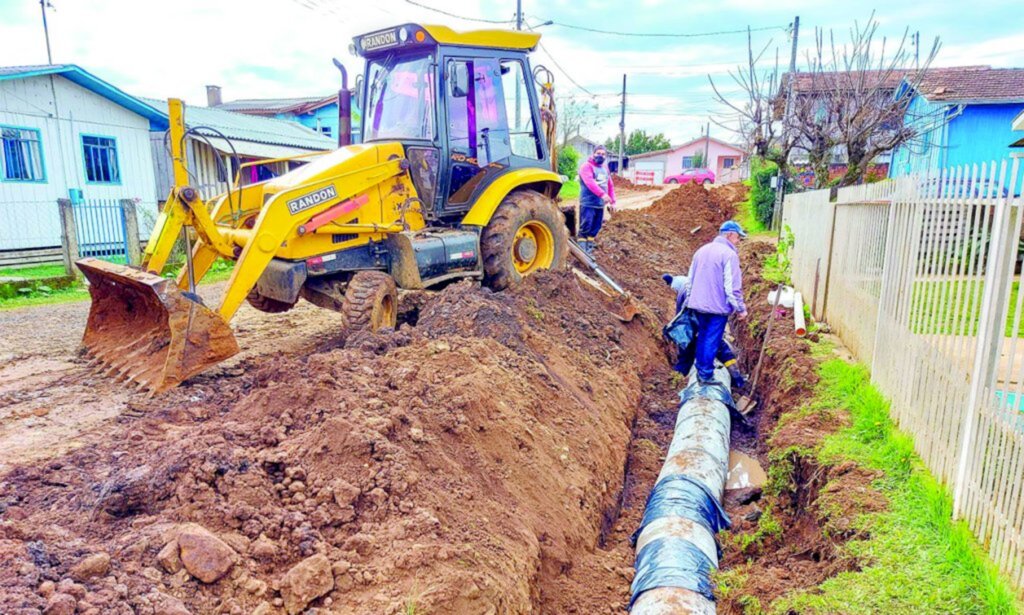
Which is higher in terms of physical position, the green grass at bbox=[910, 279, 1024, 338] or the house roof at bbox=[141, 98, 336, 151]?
the house roof at bbox=[141, 98, 336, 151]

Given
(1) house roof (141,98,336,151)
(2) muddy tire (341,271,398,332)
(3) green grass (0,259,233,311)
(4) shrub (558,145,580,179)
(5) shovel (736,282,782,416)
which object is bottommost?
(5) shovel (736,282,782,416)

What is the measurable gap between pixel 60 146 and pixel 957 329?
16.1m

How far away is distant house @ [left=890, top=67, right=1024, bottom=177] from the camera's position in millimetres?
20578

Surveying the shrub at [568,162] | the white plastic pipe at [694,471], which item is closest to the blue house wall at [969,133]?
the shrub at [568,162]

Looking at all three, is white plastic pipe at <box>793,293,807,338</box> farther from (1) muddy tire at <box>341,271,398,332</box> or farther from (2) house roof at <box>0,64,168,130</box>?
(2) house roof at <box>0,64,168,130</box>

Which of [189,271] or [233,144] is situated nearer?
[189,271]

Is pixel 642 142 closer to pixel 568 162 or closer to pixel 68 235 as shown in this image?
pixel 568 162

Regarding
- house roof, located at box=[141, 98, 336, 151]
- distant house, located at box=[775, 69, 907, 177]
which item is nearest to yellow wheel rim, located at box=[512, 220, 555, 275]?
distant house, located at box=[775, 69, 907, 177]

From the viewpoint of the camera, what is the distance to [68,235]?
1135 centimetres

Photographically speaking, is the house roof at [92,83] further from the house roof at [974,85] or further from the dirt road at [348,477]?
the house roof at [974,85]

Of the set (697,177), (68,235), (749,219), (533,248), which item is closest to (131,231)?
(68,235)

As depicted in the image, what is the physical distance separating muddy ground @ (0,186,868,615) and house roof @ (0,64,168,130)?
8.84m

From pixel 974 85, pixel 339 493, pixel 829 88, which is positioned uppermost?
pixel 974 85

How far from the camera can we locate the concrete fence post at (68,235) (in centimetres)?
1129
